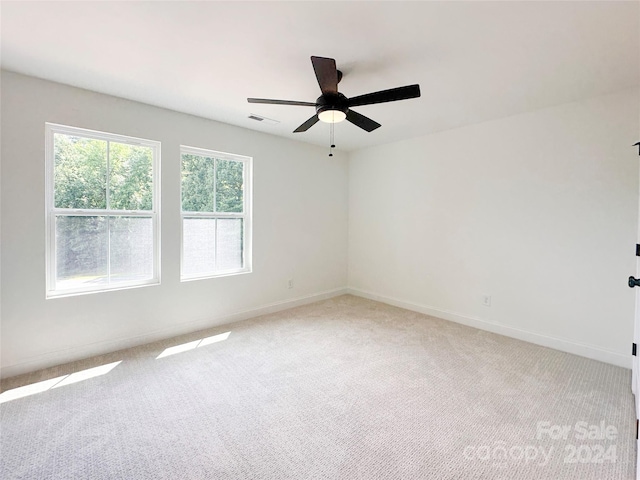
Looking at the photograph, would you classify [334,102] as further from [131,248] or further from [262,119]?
[131,248]

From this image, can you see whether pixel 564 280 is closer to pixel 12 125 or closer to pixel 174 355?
pixel 174 355

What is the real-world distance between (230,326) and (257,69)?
279 centimetres

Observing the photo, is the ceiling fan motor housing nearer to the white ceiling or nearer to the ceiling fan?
the ceiling fan

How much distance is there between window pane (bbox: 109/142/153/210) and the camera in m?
2.98

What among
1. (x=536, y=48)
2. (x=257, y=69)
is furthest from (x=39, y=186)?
(x=536, y=48)

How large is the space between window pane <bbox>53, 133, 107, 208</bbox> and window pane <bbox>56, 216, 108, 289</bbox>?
6.7 inches

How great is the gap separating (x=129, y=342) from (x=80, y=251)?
101cm

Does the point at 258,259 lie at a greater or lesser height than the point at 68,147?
lesser

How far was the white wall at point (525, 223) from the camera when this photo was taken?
2738mm

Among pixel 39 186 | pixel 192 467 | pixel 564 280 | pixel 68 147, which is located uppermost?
pixel 68 147

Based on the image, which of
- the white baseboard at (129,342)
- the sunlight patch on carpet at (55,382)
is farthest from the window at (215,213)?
the sunlight patch on carpet at (55,382)

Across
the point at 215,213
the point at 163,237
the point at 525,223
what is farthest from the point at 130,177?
the point at 525,223

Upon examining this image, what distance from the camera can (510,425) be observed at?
6.28ft

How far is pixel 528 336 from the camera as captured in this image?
10.7ft
